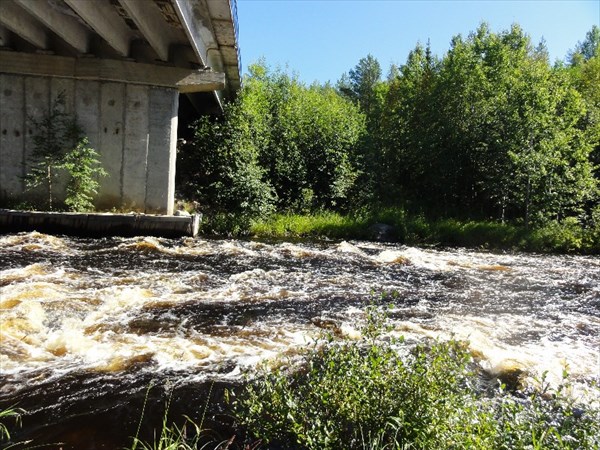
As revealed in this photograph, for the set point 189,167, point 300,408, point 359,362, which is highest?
point 189,167

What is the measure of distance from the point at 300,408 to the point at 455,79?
2247cm

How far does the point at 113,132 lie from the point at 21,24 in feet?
12.9

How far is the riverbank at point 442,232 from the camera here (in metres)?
16.8

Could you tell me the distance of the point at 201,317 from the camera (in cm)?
652

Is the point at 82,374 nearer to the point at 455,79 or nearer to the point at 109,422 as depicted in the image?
the point at 109,422

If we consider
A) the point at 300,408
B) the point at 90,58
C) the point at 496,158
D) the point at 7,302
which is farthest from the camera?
the point at 496,158

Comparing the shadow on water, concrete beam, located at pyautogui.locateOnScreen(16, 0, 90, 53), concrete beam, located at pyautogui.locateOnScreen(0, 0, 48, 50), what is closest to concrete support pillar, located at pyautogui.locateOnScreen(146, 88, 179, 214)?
concrete beam, located at pyautogui.locateOnScreen(16, 0, 90, 53)

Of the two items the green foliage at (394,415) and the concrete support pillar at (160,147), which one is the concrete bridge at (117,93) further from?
the green foliage at (394,415)

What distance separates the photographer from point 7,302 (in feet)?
20.7

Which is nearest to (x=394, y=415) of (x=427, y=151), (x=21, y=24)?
(x=21, y=24)

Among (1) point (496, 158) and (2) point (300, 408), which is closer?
(2) point (300, 408)

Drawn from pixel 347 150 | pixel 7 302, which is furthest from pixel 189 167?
pixel 7 302

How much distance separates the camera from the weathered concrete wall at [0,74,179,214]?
45.5ft

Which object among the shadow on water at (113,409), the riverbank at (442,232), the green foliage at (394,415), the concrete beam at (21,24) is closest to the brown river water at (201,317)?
the shadow on water at (113,409)
